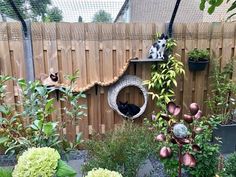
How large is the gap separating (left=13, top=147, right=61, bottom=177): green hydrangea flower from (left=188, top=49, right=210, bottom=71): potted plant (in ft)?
7.83

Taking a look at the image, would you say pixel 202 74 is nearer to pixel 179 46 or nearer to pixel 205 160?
pixel 179 46

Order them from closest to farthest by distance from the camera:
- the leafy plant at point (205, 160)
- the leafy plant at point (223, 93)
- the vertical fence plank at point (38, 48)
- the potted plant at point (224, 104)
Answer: the leafy plant at point (205, 160), the vertical fence plank at point (38, 48), the potted plant at point (224, 104), the leafy plant at point (223, 93)

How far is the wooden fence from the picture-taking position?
10.2 ft

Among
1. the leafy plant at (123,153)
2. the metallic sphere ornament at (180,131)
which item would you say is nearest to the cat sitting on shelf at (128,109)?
the leafy plant at (123,153)

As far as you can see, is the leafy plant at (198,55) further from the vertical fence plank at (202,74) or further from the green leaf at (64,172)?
the green leaf at (64,172)

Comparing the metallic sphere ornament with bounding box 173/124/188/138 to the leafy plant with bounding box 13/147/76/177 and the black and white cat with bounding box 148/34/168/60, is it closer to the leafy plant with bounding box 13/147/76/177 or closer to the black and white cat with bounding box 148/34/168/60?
the leafy plant with bounding box 13/147/76/177

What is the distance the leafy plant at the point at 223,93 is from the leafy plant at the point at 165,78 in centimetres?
47

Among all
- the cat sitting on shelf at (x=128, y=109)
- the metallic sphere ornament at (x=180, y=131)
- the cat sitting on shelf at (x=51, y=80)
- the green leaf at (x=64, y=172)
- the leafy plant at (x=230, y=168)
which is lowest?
the leafy plant at (x=230, y=168)

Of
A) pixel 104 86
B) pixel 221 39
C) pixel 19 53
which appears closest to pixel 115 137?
pixel 104 86

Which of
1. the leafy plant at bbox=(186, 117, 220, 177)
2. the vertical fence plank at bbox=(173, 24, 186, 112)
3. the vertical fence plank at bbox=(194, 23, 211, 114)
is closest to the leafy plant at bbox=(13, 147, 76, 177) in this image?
the leafy plant at bbox=(186, 117, 220, 177)

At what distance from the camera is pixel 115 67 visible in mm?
3262

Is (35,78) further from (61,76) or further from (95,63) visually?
(95,63)

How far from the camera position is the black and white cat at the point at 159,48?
3113mm

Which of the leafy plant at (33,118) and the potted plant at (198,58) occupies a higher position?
the potted plant at (198,58)
